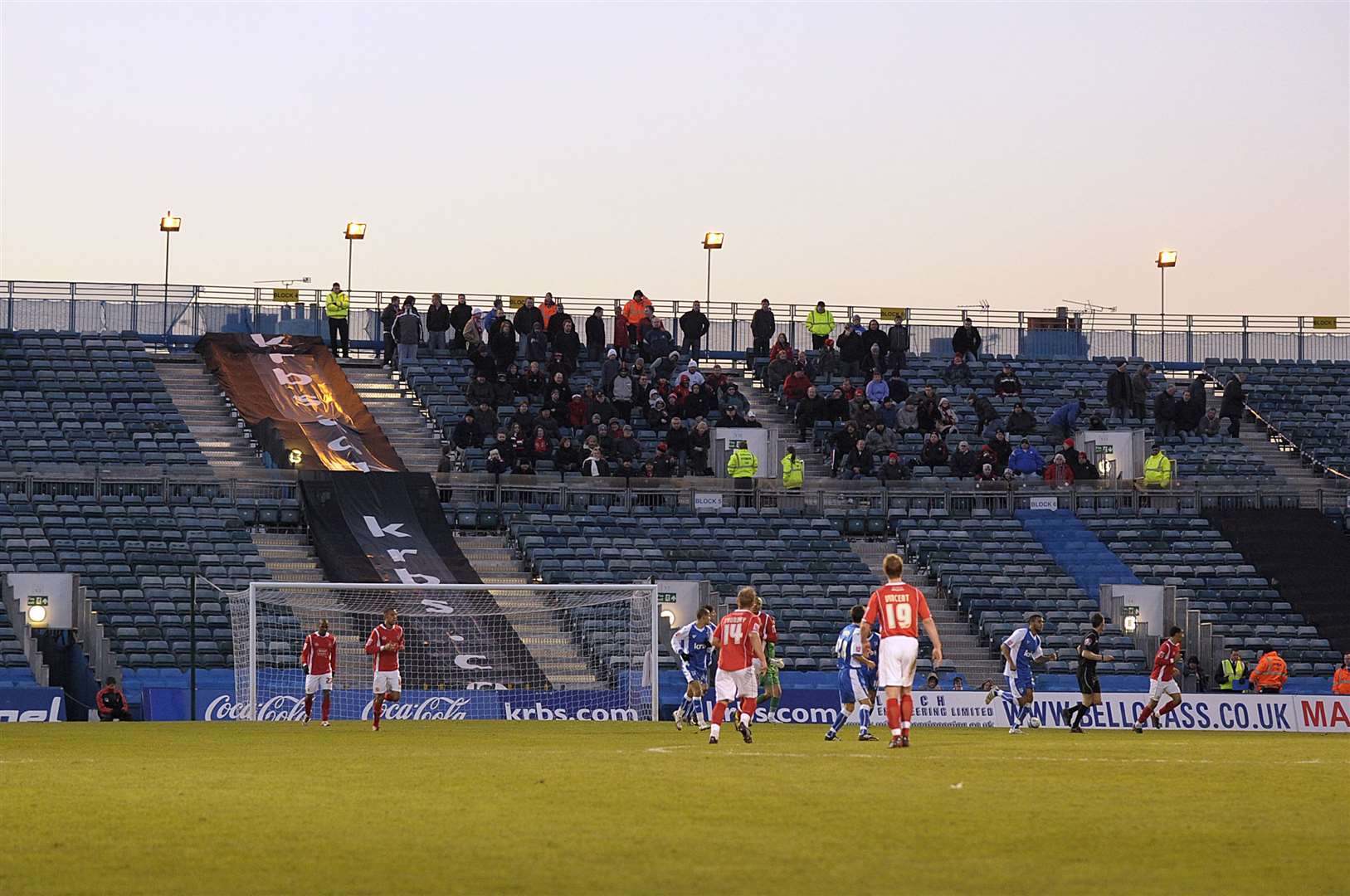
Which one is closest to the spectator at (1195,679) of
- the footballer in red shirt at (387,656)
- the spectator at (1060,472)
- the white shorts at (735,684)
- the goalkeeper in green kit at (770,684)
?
the spectator at (1060,472)

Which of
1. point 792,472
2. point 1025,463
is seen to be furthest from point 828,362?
point 792,472

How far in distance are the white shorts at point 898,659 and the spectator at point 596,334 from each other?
1243 inches

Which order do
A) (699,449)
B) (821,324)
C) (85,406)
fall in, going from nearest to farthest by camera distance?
(699,449), (85,406), (821,324)

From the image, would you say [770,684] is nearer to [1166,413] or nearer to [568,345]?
[568,345]

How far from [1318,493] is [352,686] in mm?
24353

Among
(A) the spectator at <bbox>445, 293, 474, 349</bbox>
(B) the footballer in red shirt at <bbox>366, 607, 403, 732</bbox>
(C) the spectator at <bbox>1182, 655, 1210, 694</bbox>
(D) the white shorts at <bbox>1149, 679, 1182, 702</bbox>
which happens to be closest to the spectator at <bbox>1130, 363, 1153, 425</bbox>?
(C) the spectator at <bbox>1182, 655, 1210, 694</bbox>

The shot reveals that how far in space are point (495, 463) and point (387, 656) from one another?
14416mm

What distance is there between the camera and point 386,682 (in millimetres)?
30266

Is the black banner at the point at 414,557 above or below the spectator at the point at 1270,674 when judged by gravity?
above

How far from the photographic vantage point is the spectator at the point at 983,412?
51125mm

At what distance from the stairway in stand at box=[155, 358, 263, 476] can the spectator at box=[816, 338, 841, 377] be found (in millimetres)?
15919

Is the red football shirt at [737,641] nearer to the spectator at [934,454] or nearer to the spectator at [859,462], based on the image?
the spectator at [859,462]

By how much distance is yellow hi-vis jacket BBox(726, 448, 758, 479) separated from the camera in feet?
151

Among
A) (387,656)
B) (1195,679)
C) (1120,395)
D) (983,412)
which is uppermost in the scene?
(1120,395)
